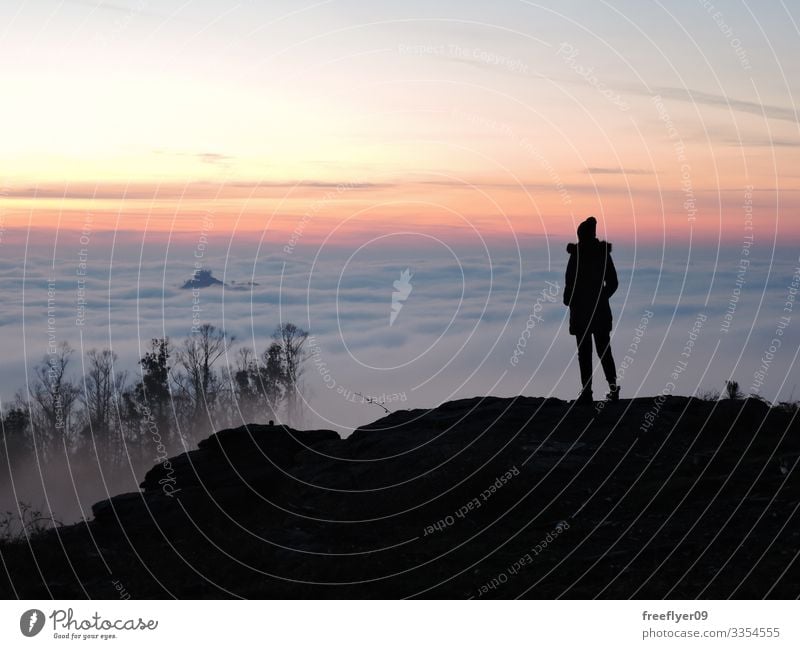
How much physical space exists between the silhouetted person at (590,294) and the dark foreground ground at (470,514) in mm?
1147

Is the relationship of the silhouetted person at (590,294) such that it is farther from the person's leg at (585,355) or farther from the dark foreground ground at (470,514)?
the dark foreground ground at (470,514)

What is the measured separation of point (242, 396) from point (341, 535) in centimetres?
5533

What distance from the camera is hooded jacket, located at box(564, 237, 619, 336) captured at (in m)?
19.5

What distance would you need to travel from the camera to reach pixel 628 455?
1823cm

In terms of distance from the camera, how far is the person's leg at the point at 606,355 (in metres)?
20.0

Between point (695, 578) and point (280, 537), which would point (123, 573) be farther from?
point (695, 578)

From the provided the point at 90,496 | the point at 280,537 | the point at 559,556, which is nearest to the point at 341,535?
the point at 280,537

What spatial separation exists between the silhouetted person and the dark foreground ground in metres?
1.15

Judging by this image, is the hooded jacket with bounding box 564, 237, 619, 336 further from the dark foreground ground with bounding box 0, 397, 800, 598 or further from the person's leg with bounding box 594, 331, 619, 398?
the dark foreground ground with bounding box 0, 397, 800, 598

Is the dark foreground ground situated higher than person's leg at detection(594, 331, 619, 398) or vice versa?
person's leg at detection(594, 331, 619, 398)

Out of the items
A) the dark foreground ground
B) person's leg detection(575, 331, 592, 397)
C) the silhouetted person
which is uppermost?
the silhouetted person
